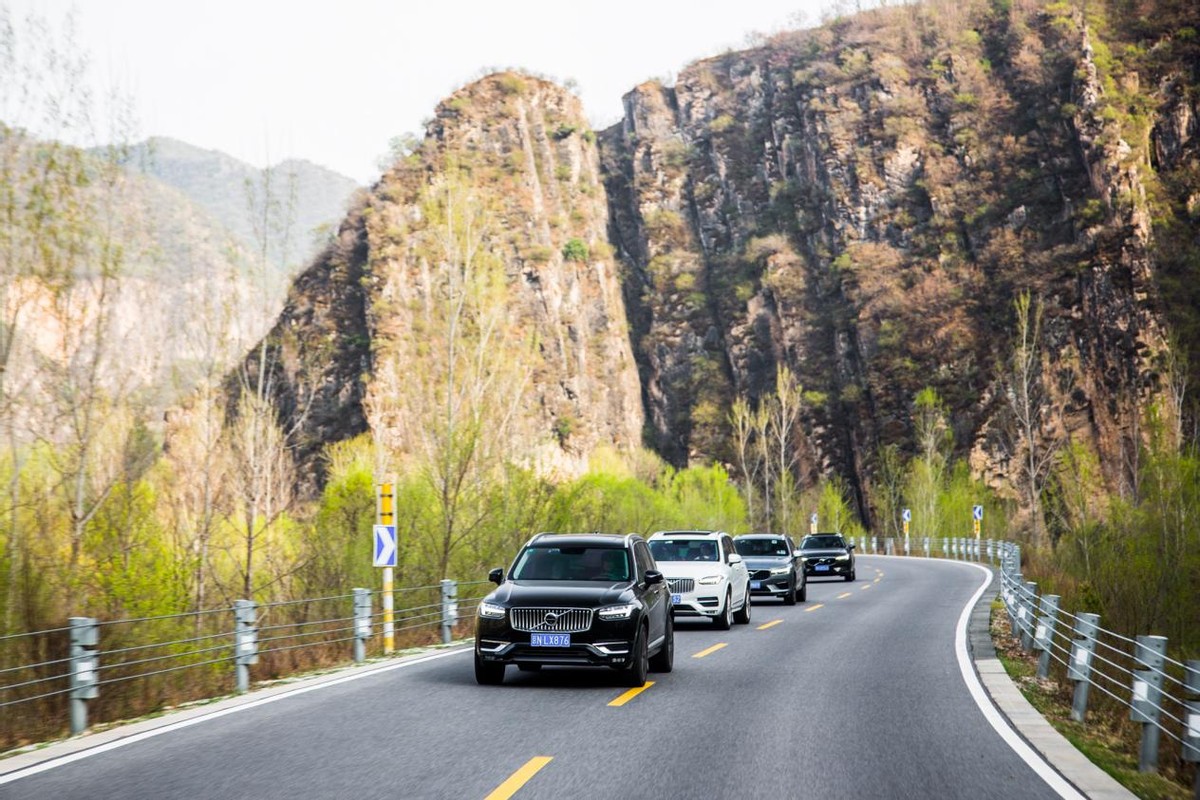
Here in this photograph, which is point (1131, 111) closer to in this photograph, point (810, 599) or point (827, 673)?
point (810, 599)

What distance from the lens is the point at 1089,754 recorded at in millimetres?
9508

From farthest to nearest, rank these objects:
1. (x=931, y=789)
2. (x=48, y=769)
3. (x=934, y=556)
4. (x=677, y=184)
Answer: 1. (x=677, y=184)
2. (x=934, y=556)
3. (x=48, y=769)
4. (x=931, y=789)

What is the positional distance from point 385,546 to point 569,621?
582cm

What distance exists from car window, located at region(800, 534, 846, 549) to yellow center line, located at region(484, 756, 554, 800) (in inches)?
1349

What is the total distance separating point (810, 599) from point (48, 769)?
972 inches

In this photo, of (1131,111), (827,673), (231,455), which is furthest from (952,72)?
(827,673)

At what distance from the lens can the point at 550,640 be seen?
12.9m

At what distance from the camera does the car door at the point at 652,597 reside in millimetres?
14031

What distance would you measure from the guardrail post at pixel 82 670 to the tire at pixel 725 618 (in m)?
12.8

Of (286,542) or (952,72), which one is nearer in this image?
(286,542)

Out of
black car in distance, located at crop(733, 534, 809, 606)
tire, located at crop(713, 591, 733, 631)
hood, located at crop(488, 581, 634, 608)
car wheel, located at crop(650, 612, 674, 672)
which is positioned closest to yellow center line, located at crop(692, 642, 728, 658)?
car wheel, located at crop(650, 612, 674, 672)

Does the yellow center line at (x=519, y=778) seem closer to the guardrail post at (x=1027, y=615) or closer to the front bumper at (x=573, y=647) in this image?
the front bumper at (x=573, y=647)

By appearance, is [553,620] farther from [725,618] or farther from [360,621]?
[725,618]

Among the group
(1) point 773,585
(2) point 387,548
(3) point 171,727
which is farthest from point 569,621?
(1) point 773,585
